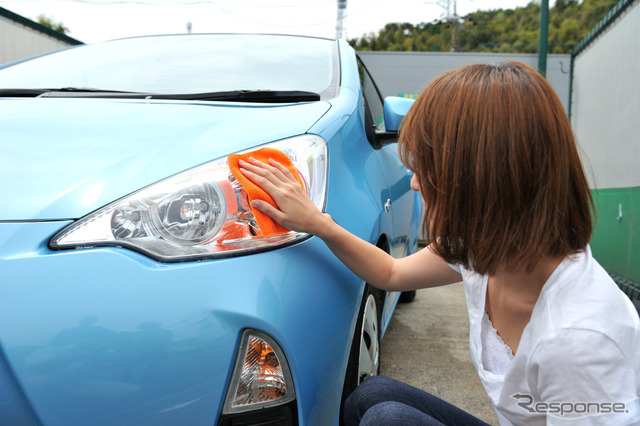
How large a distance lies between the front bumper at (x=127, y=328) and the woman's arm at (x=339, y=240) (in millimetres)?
149

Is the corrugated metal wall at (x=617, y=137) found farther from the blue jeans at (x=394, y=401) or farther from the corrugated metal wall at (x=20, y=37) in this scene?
the corrugated metal wall at (x=20, y=37)

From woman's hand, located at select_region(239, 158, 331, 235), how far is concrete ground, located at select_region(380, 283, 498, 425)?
1.28 m

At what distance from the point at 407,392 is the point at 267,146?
25.3 inches

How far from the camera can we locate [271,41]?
7.27 ft

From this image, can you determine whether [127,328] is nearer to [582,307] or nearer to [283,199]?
[283,199]

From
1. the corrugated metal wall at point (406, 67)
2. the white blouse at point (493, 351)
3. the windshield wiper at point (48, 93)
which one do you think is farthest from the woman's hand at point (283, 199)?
the corrugated metal wall at point (406, 67)

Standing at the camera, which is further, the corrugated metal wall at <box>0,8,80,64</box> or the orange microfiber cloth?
the corrugated metal wall at <box>0,8,80,64</box>

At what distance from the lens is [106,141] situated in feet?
3.75

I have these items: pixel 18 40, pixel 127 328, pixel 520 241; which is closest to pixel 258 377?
pixel 127 328

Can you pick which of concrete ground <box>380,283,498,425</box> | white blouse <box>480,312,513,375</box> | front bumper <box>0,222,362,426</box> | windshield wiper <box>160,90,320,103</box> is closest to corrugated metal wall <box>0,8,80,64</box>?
concrete ground <box>380,283,498,425</box>

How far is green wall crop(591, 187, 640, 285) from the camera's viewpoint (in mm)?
3475

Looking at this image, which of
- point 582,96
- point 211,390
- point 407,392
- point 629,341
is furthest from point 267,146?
point 582,96

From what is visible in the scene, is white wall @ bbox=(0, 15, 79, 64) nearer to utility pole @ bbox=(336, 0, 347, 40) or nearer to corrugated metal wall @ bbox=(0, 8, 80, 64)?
corrugated metal wall @ bbox=(0, 8, 80, 64)

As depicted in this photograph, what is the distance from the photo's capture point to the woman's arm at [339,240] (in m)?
1.08
